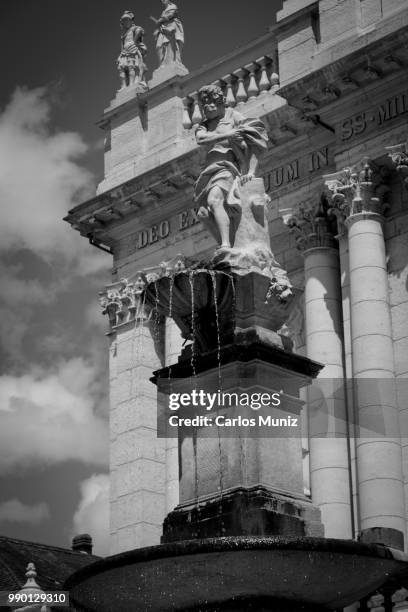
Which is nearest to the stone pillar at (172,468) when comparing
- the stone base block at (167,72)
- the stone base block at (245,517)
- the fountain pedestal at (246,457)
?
the stone base block at (167,72)

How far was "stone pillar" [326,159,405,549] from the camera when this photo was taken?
21.3 m

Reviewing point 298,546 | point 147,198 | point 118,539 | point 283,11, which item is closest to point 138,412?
point 118,539

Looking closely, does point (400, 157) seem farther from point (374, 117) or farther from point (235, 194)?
point (235, 194)

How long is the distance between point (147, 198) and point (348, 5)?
604 cm

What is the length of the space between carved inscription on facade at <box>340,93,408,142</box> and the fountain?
33.5ft

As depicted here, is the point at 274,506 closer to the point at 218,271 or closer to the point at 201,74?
the point at 218,271

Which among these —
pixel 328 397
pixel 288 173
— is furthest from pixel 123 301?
pixel 328 397

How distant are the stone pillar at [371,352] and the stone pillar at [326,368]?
59 centimetres

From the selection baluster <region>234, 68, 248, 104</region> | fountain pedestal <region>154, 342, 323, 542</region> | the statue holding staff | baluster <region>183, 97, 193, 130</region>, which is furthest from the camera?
baluster <region>183, 97, 193, 130</region>

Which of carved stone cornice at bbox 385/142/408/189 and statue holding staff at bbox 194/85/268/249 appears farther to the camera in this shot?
carved stone cornice at bbox 385/142/408/189

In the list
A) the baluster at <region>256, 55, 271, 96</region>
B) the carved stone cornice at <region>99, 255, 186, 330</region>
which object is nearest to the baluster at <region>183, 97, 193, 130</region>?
the baluster at <region>256, 55, 271, 96</region>

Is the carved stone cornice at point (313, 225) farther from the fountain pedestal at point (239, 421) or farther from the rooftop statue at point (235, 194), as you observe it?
the fountain pedestal at point (239, 421)

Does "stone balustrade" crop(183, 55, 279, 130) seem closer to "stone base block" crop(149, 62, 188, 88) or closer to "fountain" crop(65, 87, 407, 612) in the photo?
"stone base block" crop(149, 62, 188, 88)

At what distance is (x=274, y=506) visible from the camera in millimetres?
11492
